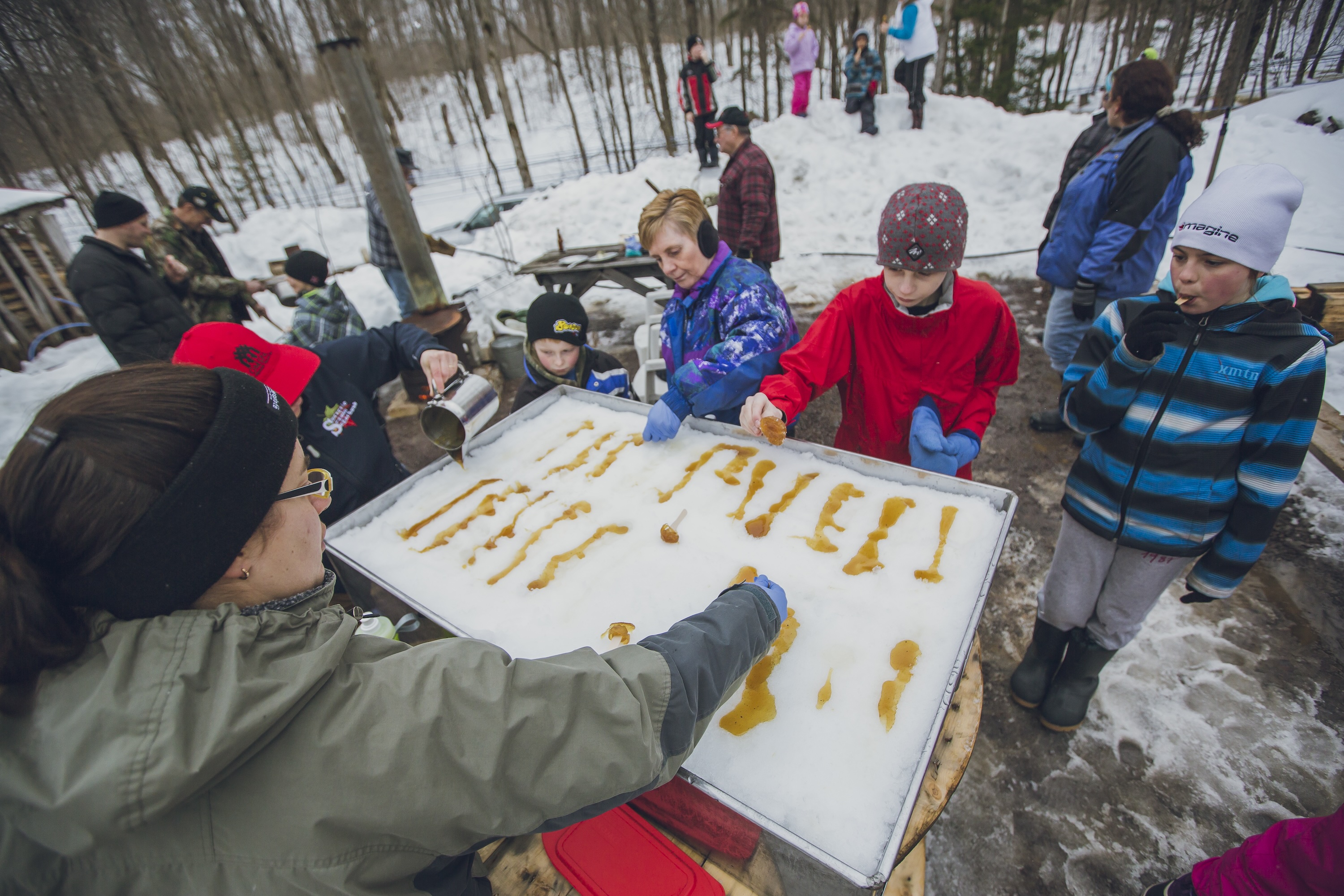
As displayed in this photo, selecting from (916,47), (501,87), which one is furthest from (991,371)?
(501,87)

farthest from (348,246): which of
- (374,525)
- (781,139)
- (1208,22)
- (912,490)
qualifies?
(1208,22)

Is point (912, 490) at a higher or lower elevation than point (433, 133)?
lower

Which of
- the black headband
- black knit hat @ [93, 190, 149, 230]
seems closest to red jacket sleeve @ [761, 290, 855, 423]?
the black headband

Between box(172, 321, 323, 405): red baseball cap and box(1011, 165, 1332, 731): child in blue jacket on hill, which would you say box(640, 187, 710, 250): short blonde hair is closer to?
box(172, 321, 323, 405): red baseball cap

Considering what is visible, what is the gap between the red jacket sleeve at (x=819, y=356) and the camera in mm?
2182

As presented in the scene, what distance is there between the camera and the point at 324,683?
2.79 ft

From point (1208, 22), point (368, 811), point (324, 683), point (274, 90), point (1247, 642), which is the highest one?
point (274, 90)

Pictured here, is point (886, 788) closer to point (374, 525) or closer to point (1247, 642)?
point (374, 525)

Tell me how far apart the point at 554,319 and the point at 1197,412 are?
9.01 ft

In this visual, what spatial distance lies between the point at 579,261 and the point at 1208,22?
11.5 metres

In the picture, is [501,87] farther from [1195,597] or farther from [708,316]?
[1195,597]

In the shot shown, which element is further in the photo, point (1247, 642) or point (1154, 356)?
point (1247, 642)

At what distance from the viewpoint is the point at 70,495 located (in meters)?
0.78

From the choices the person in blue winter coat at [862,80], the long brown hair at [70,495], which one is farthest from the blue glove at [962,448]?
the person in blue winter coat at [862,80]
